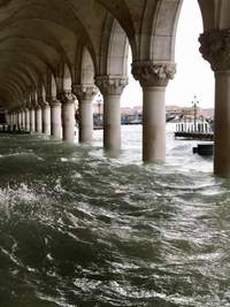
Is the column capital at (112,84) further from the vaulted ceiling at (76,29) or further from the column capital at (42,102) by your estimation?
the column capital at (42,102)

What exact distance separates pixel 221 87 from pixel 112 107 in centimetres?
909

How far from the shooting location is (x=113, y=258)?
219 inches

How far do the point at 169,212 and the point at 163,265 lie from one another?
258cm

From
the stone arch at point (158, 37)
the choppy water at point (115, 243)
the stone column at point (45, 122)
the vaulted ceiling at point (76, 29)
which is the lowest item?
the choppy water at point (115, 243)

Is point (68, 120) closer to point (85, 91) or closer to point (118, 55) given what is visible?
point (85, 91)

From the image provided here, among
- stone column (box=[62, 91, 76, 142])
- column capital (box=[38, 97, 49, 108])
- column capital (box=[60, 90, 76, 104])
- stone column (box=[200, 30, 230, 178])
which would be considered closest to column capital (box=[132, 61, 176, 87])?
stone column (box=[200, 30, 230, 178])

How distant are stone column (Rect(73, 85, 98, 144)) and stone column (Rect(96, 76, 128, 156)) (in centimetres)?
409

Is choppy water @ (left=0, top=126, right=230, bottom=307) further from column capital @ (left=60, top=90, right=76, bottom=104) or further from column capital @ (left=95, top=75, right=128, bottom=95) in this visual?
column capital @ (left=60, top=90, right=76, bottom=104)

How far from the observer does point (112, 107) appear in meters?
19.8

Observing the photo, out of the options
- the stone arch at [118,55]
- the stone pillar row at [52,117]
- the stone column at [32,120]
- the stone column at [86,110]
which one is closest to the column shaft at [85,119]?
the stone column at [86,110]

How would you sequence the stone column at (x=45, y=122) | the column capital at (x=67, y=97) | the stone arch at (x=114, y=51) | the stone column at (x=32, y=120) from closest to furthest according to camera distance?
the stone arch at (x=114, y=51), the column capital at (x=67, y=97), the stone column at (x=45, y=122), the stone column at (x=32, y=120)

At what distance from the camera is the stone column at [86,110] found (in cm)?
2415

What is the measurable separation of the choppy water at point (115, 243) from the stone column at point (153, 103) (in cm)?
394

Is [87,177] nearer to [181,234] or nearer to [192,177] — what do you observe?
[192,177]
